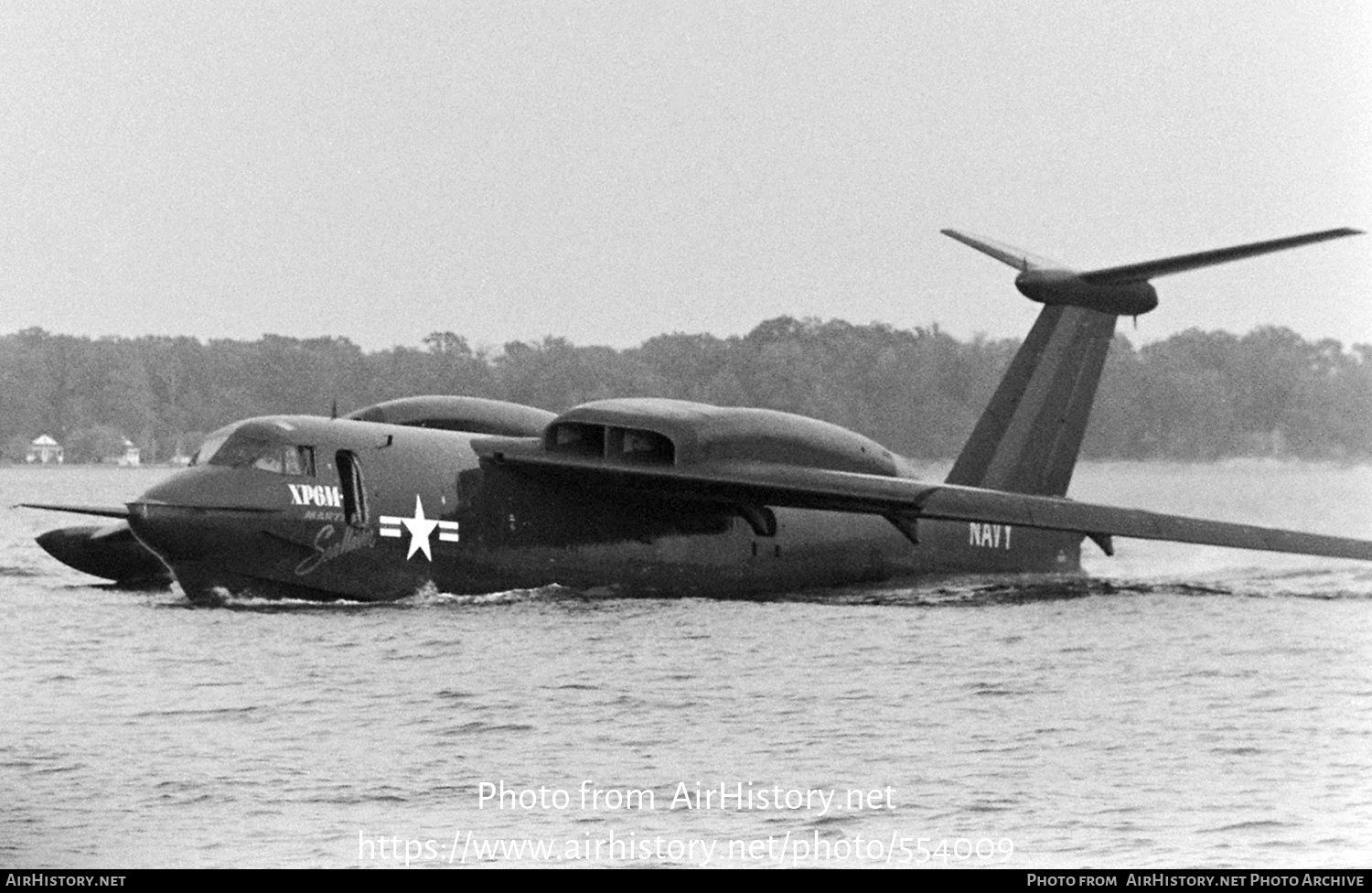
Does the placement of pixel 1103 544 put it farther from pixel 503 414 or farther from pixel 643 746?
pixel 643 746

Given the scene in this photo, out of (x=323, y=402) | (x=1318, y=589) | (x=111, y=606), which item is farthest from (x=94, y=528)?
(x=323, y=402)

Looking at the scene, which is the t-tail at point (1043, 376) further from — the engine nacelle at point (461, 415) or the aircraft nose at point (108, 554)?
the aircraft nose at point (108, 554)

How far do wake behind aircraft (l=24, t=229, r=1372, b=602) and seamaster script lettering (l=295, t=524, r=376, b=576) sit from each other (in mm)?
22

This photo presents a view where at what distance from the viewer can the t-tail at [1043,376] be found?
3030 cm

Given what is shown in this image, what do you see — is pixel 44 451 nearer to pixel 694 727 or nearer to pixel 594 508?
pixel 594 508

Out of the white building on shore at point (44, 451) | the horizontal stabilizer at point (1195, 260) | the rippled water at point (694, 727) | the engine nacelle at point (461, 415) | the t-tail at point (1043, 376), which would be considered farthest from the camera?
the white building on shore at point (44, 451)

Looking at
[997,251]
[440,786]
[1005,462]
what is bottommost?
[440,786]

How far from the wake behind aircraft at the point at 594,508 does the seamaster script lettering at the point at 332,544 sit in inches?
0.9

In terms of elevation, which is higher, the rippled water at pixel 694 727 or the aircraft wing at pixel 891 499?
the aircraft wing at pixel 891 499

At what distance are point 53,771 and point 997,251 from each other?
59.7ft

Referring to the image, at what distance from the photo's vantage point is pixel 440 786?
52.6 ft

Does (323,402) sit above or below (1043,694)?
above

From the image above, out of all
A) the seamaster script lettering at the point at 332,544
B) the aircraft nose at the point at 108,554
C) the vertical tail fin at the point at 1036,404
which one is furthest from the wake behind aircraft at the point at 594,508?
the aircraft nose at the point at 108,554

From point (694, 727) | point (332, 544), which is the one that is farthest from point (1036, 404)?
point (694, 727)
